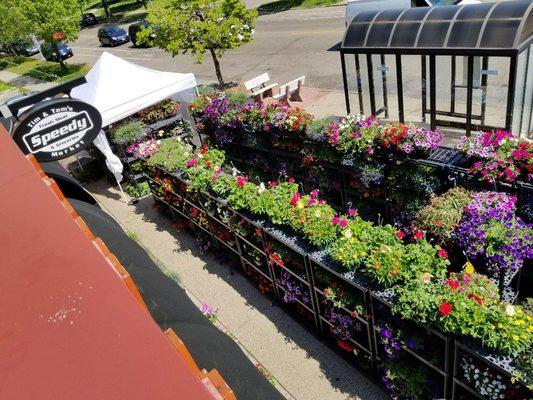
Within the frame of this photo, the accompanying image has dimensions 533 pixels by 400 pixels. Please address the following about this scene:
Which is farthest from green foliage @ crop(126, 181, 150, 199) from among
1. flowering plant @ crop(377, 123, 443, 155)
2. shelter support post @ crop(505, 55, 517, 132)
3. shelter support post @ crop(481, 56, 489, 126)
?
shelter support post @ crop(505, 55, 517, 132)

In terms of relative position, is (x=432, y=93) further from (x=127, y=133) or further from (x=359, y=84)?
(x=127, y=133)

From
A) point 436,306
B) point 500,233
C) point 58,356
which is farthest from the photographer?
point 500,233

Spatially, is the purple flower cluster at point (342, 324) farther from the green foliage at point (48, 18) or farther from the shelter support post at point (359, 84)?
the green foliage at point (48, 18)

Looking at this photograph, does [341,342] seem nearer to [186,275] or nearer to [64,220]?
[186,275]

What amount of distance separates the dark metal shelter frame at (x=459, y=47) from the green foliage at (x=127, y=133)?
582 cm

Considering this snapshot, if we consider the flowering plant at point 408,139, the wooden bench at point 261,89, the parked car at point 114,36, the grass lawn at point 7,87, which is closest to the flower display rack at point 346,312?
the flowering plant at point 408,139

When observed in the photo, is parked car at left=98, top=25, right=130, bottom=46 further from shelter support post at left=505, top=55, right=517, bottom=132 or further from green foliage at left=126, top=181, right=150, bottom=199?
shelter support post at left=505, top=55, right=517, bottom=132

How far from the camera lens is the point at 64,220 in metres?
2.55

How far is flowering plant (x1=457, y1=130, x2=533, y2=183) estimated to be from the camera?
607cm

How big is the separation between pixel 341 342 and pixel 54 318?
16.8 ft

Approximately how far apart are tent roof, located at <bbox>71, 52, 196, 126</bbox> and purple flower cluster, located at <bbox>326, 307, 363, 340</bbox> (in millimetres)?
Answer: 7864

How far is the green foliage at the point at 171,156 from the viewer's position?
30.2ft

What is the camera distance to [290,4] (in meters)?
32.9

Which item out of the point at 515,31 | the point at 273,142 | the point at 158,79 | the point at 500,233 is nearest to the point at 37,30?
the point at 158,79
